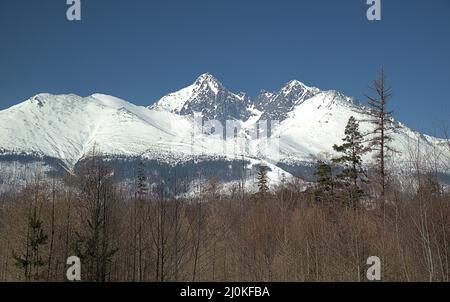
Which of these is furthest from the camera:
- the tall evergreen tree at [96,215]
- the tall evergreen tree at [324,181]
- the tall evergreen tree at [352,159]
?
the tall evergreen tree at [324,181]

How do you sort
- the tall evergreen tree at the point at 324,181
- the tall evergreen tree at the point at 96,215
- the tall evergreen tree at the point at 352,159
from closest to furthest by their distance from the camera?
the tall evergreen tree at the point at 96,215, the tall evergreen tree at the point at 352,159, the tall evergreen tree at the point at 324,181

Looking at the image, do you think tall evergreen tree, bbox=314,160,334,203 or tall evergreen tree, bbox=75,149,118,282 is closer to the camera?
tall evergreen tree, bbox=75,149,118,282

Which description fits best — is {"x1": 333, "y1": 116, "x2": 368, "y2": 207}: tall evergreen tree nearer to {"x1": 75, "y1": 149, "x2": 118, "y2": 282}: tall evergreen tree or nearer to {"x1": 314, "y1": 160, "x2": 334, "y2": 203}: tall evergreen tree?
{"x1": 314, "y1": 160, "x2": 334, "y2": 203}: tall evergreen tree

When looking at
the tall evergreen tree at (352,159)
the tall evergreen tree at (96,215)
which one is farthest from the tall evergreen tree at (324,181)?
the tall evergreen tree at (96,215)

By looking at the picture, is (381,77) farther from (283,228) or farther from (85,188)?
(85,188)

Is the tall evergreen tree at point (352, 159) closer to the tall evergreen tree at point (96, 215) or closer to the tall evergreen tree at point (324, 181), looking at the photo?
the tall evergreen tree at point (324, 181)

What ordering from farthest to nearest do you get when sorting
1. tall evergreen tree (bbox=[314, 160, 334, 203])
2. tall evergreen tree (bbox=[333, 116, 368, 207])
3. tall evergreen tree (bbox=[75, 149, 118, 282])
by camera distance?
tall evergreen tree (bbox=[314, 160, 334, 203]), tall evergreen tree (bbox=[333, 116, 368, 207]), tall evergreen tree (bbox=[75, 149, 118, 282])

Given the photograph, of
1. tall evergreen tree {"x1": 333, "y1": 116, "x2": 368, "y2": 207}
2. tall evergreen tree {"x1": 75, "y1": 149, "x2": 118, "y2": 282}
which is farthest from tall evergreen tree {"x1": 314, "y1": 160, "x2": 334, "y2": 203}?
tall evergreen tree {"x1": 75, "y1": 149, "x2": 118, "y2": 282}

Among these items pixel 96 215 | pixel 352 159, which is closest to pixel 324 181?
pixel 352 159

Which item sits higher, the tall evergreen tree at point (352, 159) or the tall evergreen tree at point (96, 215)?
the tall evergreen tree at point (352, 159)

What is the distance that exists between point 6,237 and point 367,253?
89.4 ft

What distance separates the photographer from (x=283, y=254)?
98.3 ft

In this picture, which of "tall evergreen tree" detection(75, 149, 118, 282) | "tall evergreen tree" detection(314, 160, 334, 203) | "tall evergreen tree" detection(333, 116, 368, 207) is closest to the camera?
"tall evergreen tree" detection(75, 149, 118, 282)
